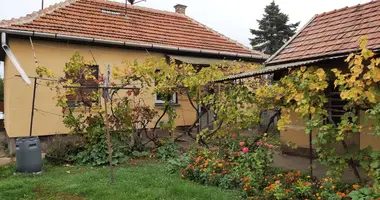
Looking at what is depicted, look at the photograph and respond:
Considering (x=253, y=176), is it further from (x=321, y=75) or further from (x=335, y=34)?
(x=335, y=34)

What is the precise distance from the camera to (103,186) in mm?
6215

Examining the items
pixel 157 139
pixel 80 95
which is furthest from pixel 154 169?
→ pixel 80 95

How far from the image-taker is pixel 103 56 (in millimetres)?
11445

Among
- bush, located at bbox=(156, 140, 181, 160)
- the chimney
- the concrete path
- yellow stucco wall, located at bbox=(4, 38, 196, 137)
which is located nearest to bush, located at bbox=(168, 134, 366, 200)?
the concrete path

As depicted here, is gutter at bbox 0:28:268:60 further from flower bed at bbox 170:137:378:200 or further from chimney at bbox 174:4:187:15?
flower bed at bbox 170:137:378:200

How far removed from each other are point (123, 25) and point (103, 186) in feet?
27.5

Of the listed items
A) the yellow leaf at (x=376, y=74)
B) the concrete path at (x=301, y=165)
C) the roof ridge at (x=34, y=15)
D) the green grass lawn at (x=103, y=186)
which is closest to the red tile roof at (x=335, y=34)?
the yellow leaf at (x=376, y=74)

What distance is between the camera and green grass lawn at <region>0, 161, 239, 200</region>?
18.6 feet

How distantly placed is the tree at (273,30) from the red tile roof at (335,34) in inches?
926

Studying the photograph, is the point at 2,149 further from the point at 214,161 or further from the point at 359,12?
the point at 359,12

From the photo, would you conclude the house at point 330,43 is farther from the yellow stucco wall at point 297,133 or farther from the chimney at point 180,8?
the chimney at point 180,8

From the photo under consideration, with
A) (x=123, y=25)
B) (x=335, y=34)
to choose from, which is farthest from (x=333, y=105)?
(x=123, y=25)

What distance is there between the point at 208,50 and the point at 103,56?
14.4ft

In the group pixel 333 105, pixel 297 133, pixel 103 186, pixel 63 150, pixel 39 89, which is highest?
pixel 39 89
